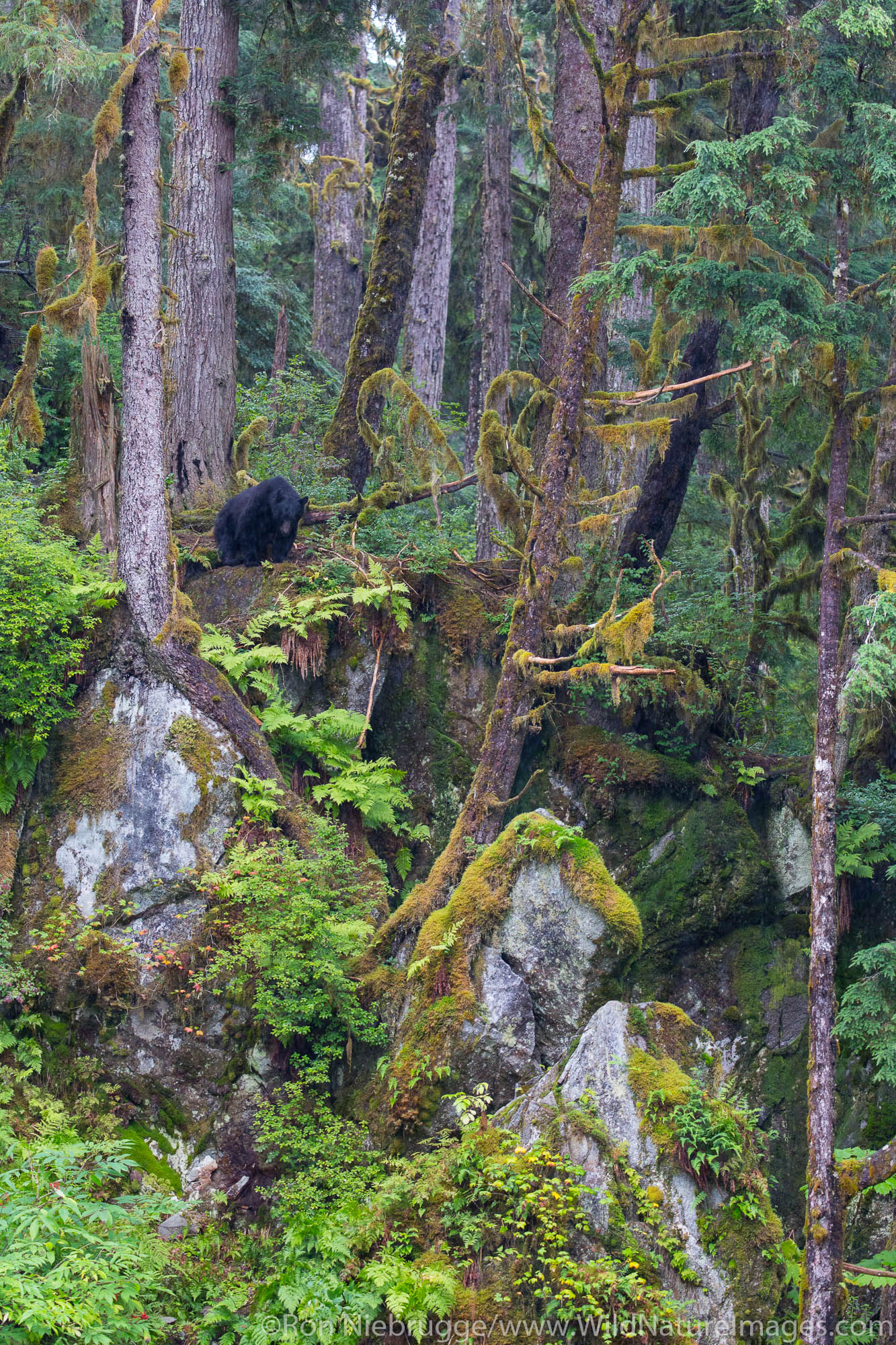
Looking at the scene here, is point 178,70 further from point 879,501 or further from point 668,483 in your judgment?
point 879,501

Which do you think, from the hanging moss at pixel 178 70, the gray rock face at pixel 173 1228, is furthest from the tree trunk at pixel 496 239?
the gray rock face at pixel 173 1228

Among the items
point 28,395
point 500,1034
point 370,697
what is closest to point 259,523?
point 370,697

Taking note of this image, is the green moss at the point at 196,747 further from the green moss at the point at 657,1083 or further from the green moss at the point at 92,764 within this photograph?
the green moss at the point at 657,1083

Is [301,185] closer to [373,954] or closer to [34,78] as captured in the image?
[34,78]

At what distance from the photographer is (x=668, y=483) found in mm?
10234

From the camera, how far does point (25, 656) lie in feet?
26.1

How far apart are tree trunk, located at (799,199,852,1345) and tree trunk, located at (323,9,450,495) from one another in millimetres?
5564

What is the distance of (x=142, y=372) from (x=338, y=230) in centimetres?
1029

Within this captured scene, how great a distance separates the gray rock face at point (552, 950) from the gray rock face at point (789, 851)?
9.01 ft

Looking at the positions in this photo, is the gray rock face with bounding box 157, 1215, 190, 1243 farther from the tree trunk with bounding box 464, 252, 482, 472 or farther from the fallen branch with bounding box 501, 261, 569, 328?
the tree trunk with bounding box 464, 252, 482, 472

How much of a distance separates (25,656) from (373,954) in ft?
11.7

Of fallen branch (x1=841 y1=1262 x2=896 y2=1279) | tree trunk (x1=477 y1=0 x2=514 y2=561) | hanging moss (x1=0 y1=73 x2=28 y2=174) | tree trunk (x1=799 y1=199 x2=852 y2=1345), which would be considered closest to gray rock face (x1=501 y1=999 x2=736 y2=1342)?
tree trunk (x1=799 y1=199 x2=852 y2=1345)

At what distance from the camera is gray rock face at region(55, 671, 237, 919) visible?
25.1 ft

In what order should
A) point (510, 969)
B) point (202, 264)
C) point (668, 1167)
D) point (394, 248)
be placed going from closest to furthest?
point (668, 1167), point (510, 969), point (202, 264), point (394, 248)
